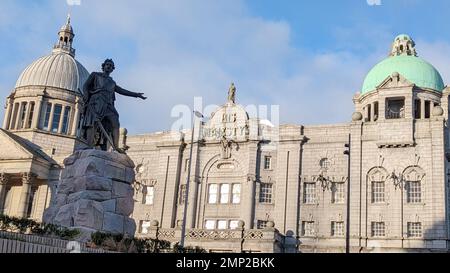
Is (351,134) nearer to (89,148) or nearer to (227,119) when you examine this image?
(227,119)

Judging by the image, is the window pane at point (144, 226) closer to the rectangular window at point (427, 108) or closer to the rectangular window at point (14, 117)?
the rectangular window at point (14, 117)

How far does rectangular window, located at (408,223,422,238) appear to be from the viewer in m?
51.6

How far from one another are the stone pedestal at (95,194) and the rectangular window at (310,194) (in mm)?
34601

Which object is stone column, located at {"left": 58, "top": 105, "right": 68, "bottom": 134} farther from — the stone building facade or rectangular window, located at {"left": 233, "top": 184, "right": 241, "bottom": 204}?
rectangular window, located at {"left": 233, "top": 184, "right": 241, "bottom": 204}

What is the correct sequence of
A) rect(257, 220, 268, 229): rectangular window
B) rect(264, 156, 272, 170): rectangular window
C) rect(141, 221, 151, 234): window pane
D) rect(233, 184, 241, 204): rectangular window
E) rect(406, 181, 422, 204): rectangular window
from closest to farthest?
rect(406, 181, 422, 204): rectangular window, rect(257, 220, 268, 229): rectangular window, rect(233, 184, 241, 204): rectangular window, rect(264, 156, 272, 170): rectangular window, rect(141, 221, 151, 234): window pane

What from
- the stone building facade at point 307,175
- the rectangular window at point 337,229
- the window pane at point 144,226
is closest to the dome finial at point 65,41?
the stone building facade at point 307,175

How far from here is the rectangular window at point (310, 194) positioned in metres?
56.1

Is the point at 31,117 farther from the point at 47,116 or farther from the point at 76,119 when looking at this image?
the point at 76,119

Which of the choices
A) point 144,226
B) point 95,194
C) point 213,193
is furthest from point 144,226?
point 95,194

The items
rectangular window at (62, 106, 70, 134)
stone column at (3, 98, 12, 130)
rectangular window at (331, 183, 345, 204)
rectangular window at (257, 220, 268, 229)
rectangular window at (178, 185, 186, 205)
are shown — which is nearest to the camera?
rectangular window at (331, 183, 345, 204)

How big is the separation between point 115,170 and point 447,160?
3955 cm

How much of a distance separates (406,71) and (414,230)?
16.9 metres

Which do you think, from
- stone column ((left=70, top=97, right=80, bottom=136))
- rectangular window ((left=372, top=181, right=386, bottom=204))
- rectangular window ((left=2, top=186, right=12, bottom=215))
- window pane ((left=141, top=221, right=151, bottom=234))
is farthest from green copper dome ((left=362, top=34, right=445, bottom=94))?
rectangular window ((left=2, top=186, right=12, bottom=215))

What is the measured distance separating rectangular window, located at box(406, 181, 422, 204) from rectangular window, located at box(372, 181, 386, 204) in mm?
2185
